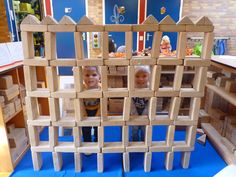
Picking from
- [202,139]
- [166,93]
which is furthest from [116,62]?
[202,139]

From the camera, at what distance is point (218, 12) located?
182 inches

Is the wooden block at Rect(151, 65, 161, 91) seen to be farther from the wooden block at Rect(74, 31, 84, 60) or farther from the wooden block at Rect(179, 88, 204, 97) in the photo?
the wooden block at Rect(74, 31, 84, 60)

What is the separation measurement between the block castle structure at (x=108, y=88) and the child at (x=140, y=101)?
197mm

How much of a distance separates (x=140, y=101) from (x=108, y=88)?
0.38m

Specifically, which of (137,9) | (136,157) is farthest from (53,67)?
(137,9)

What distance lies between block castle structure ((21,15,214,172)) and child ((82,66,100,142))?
0.71 ft

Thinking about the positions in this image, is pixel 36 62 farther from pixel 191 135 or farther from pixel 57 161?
pixel 191 135

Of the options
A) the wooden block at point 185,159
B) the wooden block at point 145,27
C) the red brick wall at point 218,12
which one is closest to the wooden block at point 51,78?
the wooden block at point 145,27

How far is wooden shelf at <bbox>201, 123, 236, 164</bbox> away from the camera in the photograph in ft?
5.01

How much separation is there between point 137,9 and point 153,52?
12.5 ft

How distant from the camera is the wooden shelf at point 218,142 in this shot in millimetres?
1526

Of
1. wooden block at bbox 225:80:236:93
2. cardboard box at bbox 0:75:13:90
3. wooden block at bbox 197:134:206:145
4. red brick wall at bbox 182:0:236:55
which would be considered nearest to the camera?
cardboard box at bbox 0:75:13:90

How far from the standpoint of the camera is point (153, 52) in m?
1.19

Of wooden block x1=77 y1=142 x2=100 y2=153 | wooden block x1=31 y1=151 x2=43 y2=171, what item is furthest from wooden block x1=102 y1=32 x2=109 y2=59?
wooden block x1=31 y1=151 x2=43 y2=171
